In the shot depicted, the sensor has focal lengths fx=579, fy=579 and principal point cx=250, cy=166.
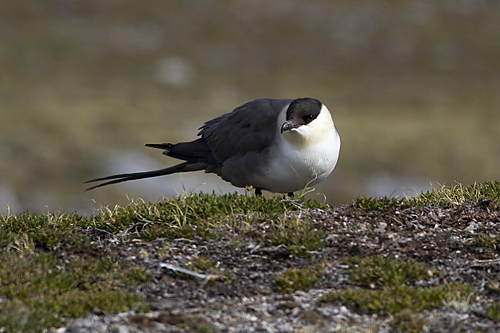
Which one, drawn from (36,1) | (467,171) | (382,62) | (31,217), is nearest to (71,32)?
(36,1)

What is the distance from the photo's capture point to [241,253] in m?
5.64

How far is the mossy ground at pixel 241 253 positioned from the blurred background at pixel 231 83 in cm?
1445

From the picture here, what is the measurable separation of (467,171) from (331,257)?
2173cm

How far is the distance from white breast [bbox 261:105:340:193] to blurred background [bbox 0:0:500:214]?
13.7 meters

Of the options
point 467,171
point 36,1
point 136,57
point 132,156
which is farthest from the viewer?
point 36,1

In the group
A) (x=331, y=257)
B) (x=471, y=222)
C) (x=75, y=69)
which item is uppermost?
(x=75, y=69)

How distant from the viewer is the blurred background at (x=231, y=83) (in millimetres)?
23453

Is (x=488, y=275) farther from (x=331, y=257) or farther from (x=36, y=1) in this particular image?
(x=36, y=1)

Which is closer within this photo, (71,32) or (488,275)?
(488,275)

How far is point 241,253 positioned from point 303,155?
1.93 meters

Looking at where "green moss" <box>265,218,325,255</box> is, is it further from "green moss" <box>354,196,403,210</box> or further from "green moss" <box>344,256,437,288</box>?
"green moss" <box>354,196,403,210</box>

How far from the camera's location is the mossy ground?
469 cm

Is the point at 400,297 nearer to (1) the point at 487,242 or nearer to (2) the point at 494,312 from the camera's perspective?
(2) the point at 494,312

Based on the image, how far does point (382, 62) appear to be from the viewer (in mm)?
50656
